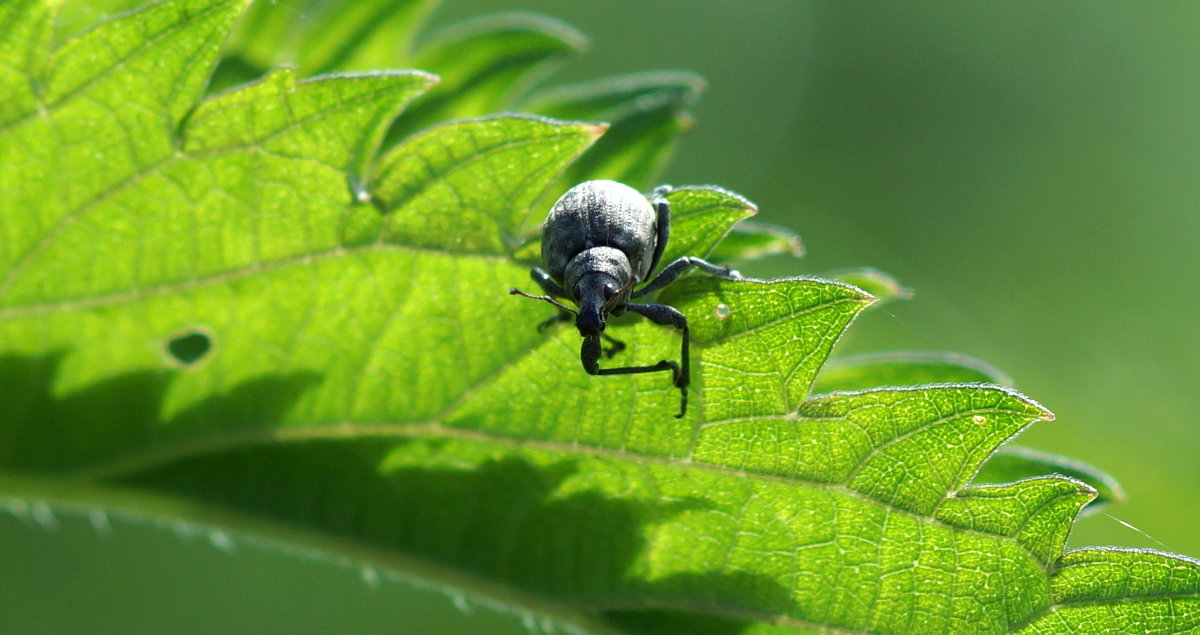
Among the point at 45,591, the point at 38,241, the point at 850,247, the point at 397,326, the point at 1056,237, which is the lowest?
the point at 45,591

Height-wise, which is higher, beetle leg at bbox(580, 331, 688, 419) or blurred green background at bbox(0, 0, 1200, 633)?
blurred green background at bbox(0, 0, 1200, 633)

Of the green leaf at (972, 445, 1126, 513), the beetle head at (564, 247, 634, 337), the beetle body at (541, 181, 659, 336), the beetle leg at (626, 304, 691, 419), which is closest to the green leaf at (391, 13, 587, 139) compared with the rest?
the beetle body at (541, 181, 659, 336)

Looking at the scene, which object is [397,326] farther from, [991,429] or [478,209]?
[991,429]

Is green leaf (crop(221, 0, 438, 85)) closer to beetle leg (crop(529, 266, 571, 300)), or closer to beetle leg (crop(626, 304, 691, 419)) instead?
beetle leg (crop(529, 266, 571, 300))

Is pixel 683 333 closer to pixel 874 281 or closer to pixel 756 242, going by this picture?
pixel 756 242

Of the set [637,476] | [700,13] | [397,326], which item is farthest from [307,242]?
[700,13]

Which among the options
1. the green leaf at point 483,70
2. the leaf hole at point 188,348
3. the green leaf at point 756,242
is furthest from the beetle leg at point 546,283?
the leaf hole at point 188,348

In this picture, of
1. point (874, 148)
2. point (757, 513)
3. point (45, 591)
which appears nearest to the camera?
point (757, 513)
